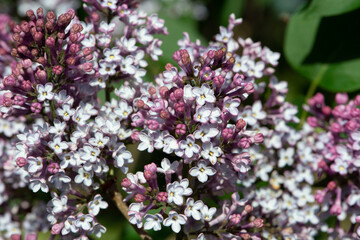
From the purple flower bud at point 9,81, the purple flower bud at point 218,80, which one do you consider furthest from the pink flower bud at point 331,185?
the purple flower bud at point 9,81

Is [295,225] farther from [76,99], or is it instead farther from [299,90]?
[299,90]

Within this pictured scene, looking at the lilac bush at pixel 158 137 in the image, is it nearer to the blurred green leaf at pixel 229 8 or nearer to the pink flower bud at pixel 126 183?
the pink flower bud at pixel 126 183

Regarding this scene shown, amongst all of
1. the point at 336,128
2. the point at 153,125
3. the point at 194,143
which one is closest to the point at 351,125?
the point at 336,128

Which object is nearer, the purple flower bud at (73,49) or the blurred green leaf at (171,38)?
the purple flower bud at (73,49)

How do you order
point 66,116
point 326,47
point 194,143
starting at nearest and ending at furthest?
point 194,143 < point 66,116 < point 326,47

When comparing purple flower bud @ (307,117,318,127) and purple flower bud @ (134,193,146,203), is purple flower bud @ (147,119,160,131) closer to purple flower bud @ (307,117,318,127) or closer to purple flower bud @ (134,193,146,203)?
purple flower bud @ (134,193,146,203)

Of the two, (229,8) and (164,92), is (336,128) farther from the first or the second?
(229,8)

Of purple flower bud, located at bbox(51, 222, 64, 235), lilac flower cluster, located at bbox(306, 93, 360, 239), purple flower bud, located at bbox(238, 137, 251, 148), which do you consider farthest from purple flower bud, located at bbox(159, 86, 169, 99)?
lilac flower cluster, located at bbox(306, 93, 360, 239)
